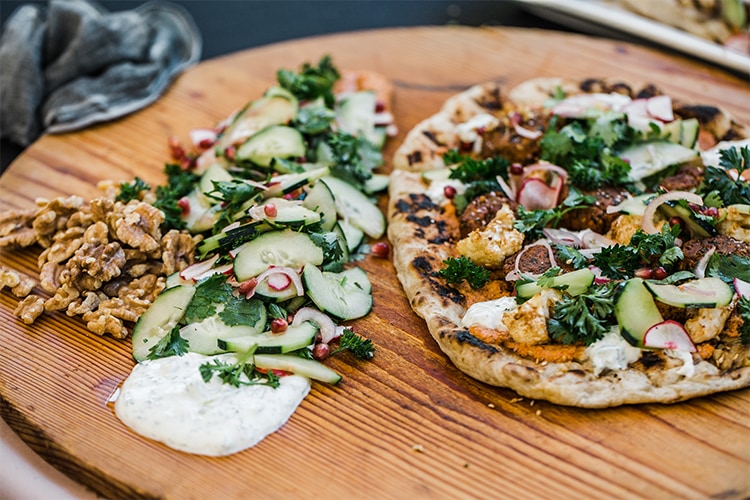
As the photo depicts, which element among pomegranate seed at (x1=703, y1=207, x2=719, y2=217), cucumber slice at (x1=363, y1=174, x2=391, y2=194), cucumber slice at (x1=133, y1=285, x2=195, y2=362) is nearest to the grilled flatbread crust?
cucumber slice at (x1=363, y1=174, x2=391, y2=194)

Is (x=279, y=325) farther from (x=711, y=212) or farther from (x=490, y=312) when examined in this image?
(x=711, y=212)

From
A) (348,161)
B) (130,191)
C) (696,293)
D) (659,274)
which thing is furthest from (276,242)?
(696,293)

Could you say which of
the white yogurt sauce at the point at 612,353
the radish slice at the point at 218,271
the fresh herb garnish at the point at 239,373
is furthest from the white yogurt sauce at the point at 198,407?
the white yogurt sauce at the point at 612,353

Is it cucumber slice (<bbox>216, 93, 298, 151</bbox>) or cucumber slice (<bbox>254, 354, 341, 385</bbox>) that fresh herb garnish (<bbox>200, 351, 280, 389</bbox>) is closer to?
cucumber slice (<bbox>254, 354, 341, 385</bbox>)

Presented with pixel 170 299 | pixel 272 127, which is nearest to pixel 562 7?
pixel 272 127

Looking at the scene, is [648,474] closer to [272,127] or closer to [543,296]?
[543,296]
